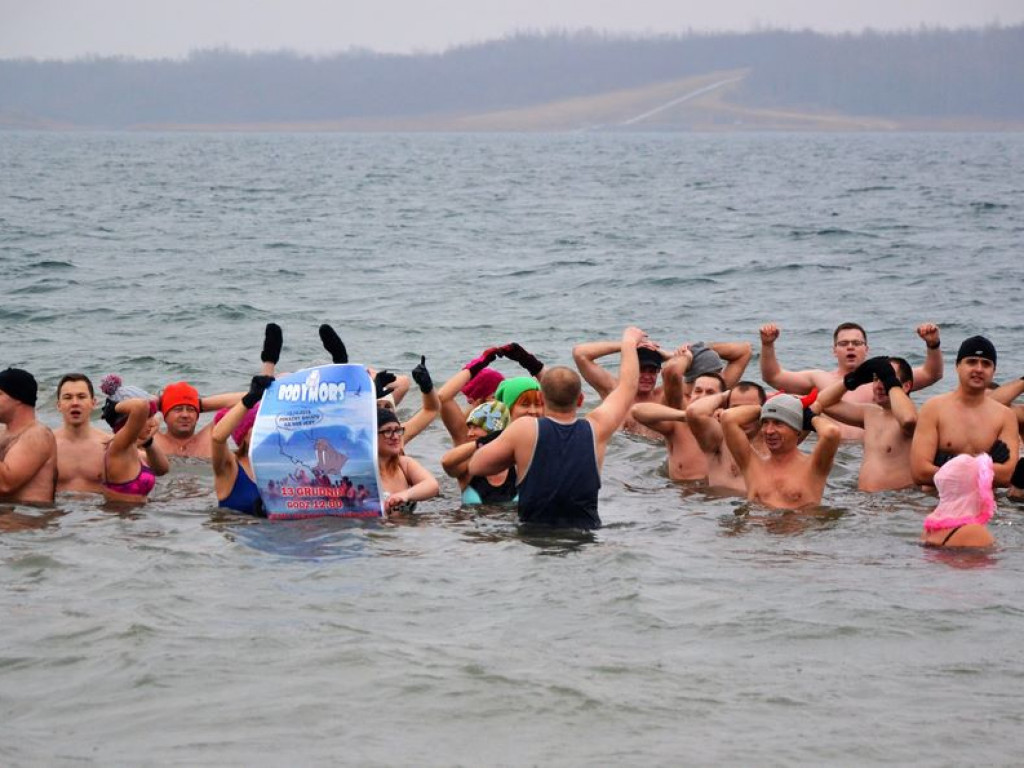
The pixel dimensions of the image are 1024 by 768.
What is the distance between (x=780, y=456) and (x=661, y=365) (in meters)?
1.98

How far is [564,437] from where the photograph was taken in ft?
28.2

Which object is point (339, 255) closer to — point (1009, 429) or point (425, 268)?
point (425, 268)

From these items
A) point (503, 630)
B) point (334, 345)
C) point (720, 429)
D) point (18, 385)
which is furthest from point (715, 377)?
point (18, 385)

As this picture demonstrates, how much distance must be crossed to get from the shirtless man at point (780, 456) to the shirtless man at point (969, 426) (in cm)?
97

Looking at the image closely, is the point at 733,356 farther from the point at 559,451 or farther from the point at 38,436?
the point at 38,436

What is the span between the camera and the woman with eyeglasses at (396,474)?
933cm

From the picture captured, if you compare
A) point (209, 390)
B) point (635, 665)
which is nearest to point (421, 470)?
point (635, 665)

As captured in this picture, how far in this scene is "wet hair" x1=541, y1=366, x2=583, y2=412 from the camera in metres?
8.45

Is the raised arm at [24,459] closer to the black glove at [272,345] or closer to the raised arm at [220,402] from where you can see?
the raised arm at [220,402]

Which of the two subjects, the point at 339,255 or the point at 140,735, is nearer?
the point at 140,735

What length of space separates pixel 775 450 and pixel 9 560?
4884 mm

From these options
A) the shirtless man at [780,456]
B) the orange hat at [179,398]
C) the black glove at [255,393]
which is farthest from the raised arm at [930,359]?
the orange hat at [179,398]

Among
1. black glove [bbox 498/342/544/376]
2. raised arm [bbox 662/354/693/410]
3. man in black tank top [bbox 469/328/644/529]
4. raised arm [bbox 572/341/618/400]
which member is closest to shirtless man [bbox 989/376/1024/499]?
A: raised arm [bbox 662/354/693/410]

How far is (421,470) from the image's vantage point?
31.9 feet
